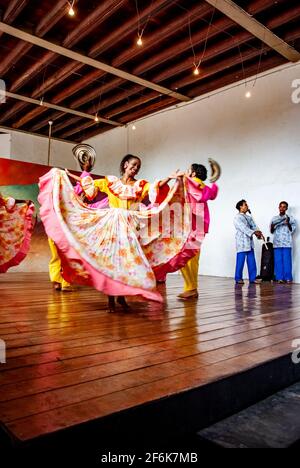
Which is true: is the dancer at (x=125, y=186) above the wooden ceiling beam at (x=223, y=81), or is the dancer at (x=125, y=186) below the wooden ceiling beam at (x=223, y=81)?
below

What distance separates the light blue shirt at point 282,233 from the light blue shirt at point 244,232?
0.38 metres

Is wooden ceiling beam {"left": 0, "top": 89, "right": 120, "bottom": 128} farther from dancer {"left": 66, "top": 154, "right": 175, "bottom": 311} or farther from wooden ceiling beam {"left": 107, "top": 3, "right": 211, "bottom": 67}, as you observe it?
dancer {"left": 66, "top": 154, "right": 175, "bottom": 311}

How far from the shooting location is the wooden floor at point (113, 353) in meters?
1.01

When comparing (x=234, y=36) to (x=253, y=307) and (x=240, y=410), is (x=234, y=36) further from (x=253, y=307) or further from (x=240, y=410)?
(x=240, y=410)

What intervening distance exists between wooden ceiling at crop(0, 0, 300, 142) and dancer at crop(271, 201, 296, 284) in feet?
8.72

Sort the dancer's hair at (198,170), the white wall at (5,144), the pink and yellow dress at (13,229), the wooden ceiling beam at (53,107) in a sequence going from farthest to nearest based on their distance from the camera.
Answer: the white wall at (5,144) < the wooden ceiling beam at (53,107) < the pink and yellow dress at (13,229) < the dancer's hair at (198,170)

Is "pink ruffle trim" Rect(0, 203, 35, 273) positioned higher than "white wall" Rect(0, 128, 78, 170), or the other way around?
"white wall" Rect(0, 128, 78, 170)

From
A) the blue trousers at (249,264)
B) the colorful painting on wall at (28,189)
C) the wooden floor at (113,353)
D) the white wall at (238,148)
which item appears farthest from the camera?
the colorful painting on wall at (28,189)

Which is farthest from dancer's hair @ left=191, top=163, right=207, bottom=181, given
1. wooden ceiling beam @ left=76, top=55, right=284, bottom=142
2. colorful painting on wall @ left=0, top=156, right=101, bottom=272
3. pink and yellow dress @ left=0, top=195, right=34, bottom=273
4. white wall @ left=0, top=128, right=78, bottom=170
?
white wall @ left=0, top=128, right=78, bottom=170

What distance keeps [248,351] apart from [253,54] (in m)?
5.72

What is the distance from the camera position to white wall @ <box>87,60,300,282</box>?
20.2 feet

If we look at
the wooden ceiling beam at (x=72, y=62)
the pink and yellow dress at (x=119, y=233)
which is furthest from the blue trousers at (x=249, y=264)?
the wooden ceiling beam at (x=72, y=62)

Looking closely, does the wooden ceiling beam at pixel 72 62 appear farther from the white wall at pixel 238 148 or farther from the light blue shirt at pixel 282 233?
the light blue shirt at pixel 282 233

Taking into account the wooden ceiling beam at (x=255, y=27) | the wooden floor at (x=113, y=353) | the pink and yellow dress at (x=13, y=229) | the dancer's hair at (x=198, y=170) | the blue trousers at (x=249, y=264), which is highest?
the wooden ceiling beam at (x=255, y=27)
